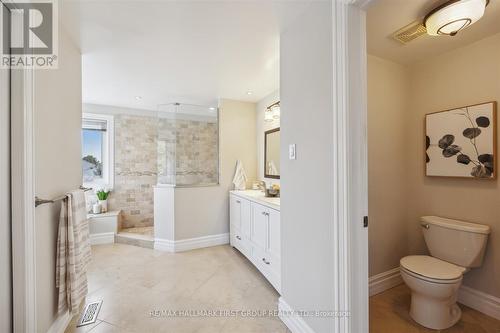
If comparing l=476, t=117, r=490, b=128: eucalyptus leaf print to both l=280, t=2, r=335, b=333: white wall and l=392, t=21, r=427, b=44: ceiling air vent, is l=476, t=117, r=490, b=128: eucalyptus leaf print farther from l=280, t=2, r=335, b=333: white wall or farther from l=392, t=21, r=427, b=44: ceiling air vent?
l=280, t=2, r=335, b=333: white wall

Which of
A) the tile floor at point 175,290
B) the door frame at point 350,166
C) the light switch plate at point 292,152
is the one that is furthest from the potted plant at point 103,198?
the door frame at point 350,166

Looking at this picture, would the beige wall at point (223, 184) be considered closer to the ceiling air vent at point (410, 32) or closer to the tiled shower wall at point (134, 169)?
the tiled shower wall at point (134, 169)

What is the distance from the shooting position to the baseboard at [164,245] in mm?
3115

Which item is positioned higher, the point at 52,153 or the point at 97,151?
the point at 97,151

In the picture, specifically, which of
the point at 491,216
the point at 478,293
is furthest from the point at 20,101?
the point at 478,293

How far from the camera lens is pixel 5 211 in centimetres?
118

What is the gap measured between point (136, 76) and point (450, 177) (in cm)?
343

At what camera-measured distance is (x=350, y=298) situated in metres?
1.15

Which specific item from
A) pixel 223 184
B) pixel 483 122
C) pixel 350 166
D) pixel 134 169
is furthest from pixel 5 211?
pixel 483 122

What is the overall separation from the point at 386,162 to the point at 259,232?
1471 mm

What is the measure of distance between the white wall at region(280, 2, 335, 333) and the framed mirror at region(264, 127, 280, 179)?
120cm

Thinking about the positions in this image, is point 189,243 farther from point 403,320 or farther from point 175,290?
point 403,320

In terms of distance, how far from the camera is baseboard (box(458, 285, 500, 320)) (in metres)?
1.72

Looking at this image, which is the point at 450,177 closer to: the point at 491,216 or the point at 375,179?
the point at 491,216
